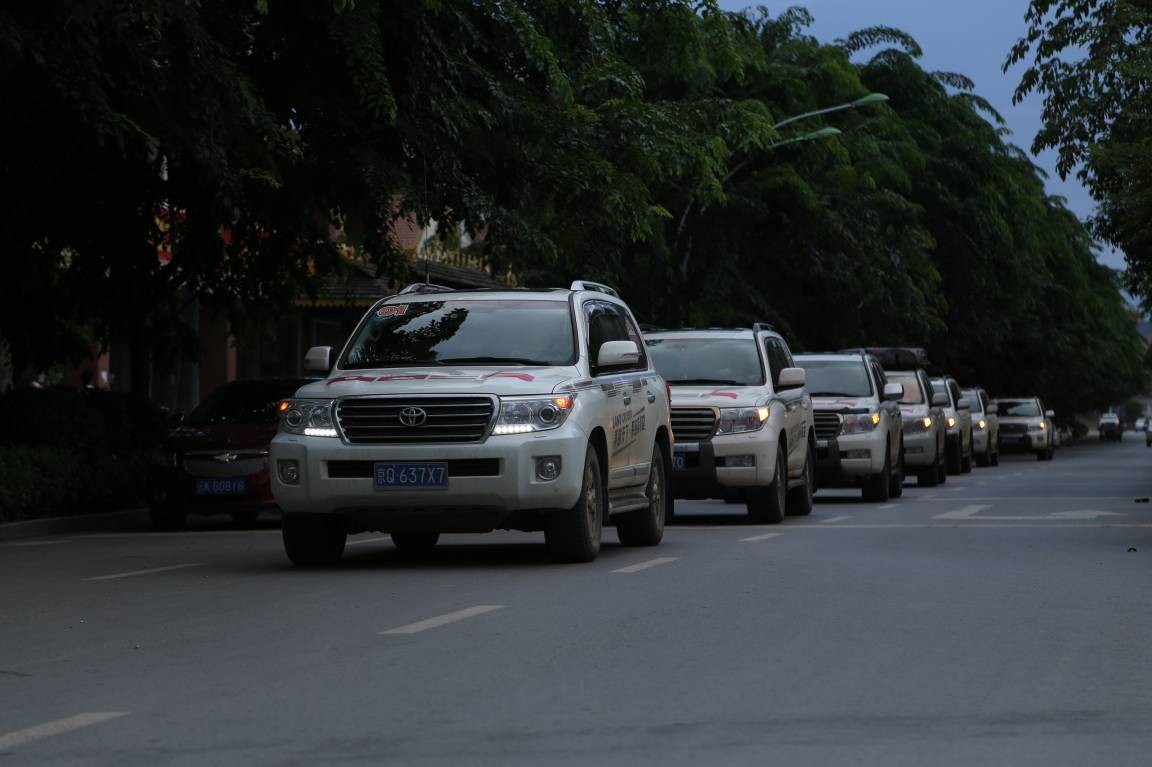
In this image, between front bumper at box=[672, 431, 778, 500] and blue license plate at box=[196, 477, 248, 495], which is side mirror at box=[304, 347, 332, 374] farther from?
blue license plate at box=[196, 477, 248, 495]

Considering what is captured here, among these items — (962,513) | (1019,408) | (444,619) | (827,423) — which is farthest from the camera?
(1019,408)

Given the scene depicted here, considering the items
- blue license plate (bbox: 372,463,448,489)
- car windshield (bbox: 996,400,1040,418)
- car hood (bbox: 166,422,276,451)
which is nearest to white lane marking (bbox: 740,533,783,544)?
blue license plate (bbox: 372,463,448,489)

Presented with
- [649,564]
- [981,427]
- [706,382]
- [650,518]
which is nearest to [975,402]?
[981,427]

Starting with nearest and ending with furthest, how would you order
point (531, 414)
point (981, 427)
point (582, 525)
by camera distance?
point (531, 414)
point (582, 525)
point (981, 427)

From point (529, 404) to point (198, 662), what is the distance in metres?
4.98

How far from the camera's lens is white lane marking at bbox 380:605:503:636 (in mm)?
9961

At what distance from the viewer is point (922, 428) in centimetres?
3195

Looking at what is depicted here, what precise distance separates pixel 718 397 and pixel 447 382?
22.6 ft

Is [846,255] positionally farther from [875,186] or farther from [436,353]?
[436,353]

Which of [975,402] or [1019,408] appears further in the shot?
[1019,408]

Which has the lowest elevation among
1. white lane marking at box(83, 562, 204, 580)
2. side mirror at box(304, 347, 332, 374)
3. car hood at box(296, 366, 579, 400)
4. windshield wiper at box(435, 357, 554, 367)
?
white lane marking at box(83, 562, 204, 580)

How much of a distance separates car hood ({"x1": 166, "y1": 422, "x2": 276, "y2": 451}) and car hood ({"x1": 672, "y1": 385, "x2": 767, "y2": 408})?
412cm

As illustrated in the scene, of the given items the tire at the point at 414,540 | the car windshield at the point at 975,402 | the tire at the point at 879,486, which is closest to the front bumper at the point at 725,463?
the tire at the point at 414,540

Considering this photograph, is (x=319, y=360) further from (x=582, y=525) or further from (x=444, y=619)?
(x=444, y=619)
